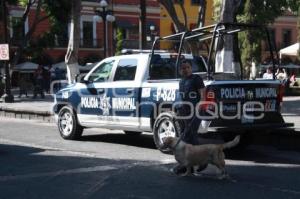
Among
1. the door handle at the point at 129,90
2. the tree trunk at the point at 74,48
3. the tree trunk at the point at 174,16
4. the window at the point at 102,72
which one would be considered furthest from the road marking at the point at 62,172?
the tree trunk at the point at 174,16

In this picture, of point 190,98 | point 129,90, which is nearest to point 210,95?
point 190,98

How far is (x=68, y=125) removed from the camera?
1373 cm

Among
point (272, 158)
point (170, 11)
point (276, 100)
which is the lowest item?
point (272, 158)

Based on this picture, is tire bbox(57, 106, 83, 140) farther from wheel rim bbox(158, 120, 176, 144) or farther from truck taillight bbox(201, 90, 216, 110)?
truck taillight bbox(201, 90, 216, 110)

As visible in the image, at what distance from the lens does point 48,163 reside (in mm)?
10164

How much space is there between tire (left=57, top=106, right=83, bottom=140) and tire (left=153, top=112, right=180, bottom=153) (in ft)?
9.34

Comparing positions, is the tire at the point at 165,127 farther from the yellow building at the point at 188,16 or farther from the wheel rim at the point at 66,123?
the yellow building at the point at 188,16

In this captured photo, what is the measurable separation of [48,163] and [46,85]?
24.0 metres

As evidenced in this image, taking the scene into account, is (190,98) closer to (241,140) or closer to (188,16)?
(241,140)

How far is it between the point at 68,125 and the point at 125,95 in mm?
2240

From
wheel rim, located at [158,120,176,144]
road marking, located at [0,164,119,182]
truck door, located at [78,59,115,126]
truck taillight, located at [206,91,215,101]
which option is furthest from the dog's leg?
truck door, located at [78,59,115,126]

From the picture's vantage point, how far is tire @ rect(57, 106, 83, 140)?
13.5 meters

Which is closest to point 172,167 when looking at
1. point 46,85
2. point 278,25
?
point 46,85

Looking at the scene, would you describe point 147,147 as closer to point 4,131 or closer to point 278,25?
point 4,131
